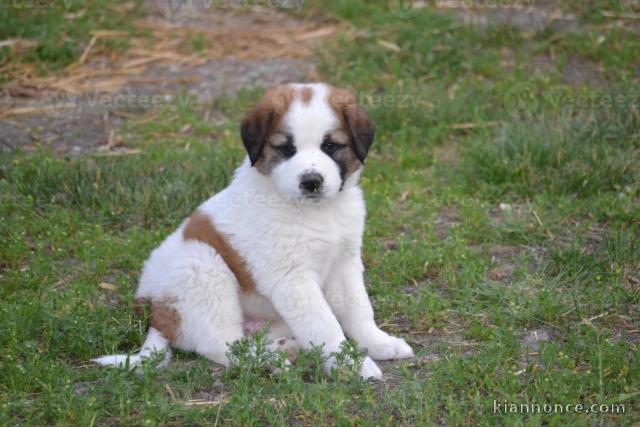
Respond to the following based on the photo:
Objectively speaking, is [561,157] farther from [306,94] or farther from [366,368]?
[366,368]

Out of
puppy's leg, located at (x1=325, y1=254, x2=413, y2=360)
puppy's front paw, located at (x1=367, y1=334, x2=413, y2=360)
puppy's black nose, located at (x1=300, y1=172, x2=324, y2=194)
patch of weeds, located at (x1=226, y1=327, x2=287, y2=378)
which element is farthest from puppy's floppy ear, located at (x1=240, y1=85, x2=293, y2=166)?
puppy's front paw, located at (x1=367, y1=334, x2=413, y2=360)

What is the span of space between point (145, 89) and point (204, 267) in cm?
478

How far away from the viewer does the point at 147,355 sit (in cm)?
464

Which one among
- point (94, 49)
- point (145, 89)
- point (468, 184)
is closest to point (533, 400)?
point (468, 184)

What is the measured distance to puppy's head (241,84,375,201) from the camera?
4.54 meters

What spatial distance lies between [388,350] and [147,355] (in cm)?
140

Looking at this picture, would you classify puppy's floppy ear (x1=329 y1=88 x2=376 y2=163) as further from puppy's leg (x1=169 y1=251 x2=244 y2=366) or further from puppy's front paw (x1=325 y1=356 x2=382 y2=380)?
puppy's front paw (x1=325 y1=356 x2=382 y2=380)

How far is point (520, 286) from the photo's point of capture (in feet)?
18.2

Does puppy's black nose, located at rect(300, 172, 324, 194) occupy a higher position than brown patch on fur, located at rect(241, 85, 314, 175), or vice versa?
brown patch on fur, located at rect(241, 85, 314, 175)

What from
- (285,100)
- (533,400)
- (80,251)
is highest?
(285,100)

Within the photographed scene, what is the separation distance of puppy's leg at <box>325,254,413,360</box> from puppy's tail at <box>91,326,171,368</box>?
1056 mm

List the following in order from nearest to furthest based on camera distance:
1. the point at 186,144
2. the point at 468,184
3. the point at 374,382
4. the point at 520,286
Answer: the point at 374,382 < the point at 520,286 < the point at 468,184 < the point at 186,144

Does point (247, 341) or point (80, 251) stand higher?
point (247, 341)

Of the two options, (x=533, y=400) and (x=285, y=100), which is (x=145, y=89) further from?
(x=533, y=400)
